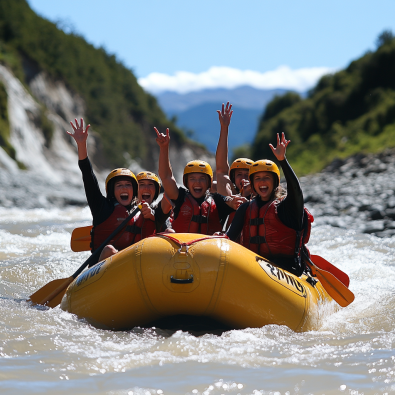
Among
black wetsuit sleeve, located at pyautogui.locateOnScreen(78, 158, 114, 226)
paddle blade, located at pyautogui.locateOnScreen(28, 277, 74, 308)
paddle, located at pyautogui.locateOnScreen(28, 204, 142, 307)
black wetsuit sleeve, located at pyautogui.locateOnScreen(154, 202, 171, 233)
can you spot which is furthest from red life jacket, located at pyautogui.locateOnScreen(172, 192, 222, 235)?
paddle blade, located at pyautogui.locateOnScreen(28, 277, 74, 308)

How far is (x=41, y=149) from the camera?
21.6 m

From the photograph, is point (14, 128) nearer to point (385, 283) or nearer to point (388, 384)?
point (385, 283)

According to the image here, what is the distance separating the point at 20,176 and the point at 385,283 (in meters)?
12.8

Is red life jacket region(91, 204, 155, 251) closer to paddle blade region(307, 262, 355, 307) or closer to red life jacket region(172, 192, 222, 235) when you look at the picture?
red life jacket region(172, 192, 222, 235)

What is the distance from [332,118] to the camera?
89.5 ft

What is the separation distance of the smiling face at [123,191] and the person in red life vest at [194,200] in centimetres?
42

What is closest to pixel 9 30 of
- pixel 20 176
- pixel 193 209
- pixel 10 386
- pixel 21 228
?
pixel 20 176

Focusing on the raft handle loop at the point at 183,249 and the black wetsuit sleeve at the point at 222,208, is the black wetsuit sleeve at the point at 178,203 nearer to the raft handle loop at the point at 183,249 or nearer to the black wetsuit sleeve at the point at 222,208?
the black wetsuit sleeve at the point at 222,208

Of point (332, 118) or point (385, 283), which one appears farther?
point (332, 118)

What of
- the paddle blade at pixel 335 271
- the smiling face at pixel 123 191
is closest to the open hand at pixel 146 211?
the smiling face at pixel 123 191

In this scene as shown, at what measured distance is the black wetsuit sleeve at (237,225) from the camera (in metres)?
4.28

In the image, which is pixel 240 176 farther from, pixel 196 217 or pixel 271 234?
pixel 271 234

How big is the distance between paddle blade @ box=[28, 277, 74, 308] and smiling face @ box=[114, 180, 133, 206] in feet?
2.75

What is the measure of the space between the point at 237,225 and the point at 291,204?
51 centimetres
